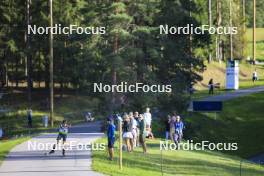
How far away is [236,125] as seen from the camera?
50688 millimetres

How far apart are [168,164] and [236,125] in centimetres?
2559

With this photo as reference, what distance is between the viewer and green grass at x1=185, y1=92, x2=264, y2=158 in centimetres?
4494

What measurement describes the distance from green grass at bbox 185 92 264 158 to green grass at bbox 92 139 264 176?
1275 cm

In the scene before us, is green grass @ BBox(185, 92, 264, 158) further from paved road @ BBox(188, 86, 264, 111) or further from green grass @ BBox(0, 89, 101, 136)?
green grass @ BBox(0, 89, 101, 136)

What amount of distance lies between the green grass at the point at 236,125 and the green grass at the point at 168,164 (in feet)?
41.8

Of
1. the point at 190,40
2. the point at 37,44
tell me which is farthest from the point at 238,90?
the point at 37,44

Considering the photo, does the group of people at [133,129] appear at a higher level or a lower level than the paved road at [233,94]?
lower

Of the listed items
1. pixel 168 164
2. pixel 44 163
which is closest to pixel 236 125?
pixel 168 164

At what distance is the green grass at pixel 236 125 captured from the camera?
44938 millimetres

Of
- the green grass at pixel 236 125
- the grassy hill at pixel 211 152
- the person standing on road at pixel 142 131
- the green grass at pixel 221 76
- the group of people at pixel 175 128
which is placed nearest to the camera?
the grassy hill at pixel 211 152

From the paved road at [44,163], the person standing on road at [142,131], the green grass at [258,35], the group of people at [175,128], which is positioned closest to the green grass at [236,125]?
the group of people at [175,128]

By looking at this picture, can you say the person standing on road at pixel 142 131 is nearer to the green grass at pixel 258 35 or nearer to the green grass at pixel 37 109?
the green grass at pixel 37 109

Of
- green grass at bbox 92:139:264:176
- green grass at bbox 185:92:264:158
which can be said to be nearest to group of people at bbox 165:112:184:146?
green grass at bbox 92:139:264:176

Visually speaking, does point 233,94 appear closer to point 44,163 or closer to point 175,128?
point 175,128
